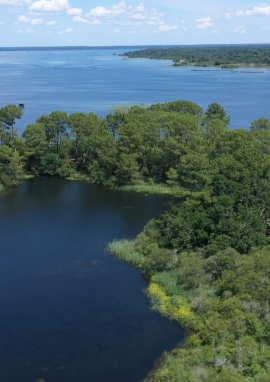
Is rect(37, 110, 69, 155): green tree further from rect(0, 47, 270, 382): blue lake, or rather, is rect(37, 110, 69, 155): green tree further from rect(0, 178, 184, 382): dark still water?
rect(0, 178, 184, 382): dark still water

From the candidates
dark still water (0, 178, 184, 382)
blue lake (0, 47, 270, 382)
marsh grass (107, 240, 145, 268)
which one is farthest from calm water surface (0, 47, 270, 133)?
marsh grass (107, 240, 145, 268)

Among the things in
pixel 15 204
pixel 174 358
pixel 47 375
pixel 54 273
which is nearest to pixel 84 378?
pixel 47 375

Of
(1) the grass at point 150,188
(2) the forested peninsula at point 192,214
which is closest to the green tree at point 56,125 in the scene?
(2) the forested peninsula at point 192,214

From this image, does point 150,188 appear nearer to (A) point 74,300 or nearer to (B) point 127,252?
(B) point 127,252

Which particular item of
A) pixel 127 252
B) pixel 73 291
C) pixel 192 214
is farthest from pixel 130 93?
pixel 73 291

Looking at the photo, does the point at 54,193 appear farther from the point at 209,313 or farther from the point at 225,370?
the point at 225,370

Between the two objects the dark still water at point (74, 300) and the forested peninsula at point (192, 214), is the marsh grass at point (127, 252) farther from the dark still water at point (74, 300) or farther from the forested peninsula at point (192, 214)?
the dark still water at point (74, 300)
